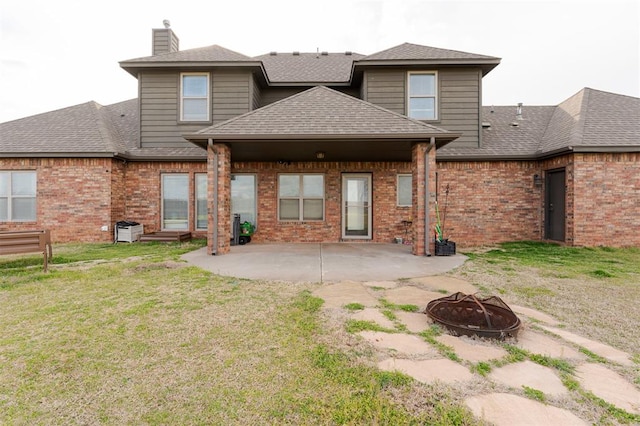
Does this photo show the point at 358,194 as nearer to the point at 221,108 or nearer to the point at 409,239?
the point at 409,239

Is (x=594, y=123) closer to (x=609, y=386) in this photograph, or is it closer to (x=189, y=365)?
(x=609, y=386)

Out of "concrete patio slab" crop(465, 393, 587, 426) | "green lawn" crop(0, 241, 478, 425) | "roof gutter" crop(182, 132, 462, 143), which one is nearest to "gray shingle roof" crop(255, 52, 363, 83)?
"roof gutter" crop(182, 132, 462, 143)

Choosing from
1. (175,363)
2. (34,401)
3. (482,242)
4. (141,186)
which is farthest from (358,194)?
(34,401)

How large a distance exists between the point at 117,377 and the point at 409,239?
8735 millimetres

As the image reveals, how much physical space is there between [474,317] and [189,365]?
2.93 meters

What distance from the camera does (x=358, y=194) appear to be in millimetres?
10141

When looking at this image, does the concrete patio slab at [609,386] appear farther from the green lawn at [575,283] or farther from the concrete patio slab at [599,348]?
the green lawn at [575,283]

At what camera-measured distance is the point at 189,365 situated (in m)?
2.44

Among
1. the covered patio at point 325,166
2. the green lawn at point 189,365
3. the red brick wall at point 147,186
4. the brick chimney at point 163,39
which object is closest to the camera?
the green lawn at point 189,365

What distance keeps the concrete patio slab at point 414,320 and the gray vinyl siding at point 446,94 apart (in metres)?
8.20

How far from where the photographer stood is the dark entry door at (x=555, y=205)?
351 inches

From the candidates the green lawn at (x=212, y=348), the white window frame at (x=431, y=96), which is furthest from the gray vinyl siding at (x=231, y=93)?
the green lawn at (x=212, y=348)

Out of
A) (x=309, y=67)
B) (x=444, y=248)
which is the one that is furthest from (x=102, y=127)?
(x=444, y=248)

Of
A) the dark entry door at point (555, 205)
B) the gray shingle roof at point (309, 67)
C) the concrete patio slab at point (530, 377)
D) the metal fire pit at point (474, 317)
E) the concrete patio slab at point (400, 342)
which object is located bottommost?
the concrete patio slab at point (530, 377)
